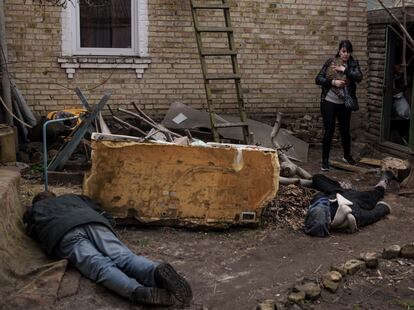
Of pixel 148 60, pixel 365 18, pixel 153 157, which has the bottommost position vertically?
pixel 153 157

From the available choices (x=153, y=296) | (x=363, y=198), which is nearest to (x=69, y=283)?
(x=153, y=296)

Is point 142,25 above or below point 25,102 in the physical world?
above

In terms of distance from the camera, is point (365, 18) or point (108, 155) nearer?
point (108, 155)

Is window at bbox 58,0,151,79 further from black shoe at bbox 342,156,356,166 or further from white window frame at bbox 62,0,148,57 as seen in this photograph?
black shoe at bbox 342,156,356,166

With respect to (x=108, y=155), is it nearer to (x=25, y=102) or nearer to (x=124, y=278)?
(x=124, y=278)

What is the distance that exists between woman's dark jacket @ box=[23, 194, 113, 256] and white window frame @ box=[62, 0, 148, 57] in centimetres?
409

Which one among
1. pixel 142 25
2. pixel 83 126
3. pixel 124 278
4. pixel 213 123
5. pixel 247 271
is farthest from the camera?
pixel 142 25

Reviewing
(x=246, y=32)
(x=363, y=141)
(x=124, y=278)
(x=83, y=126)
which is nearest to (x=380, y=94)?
(x=363, y=141)

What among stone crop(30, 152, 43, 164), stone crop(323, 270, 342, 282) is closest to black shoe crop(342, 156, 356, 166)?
stone crop(323, 270, 342, 282)

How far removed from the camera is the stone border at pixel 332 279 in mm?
4094

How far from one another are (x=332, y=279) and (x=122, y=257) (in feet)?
5.16

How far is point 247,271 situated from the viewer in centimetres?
478

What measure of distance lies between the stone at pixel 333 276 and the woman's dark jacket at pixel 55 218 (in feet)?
5.63

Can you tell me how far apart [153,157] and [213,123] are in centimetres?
231
